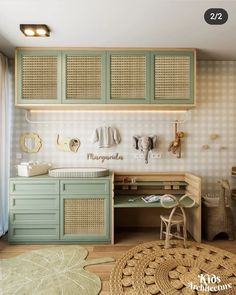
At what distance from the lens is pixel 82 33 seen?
2461 mm

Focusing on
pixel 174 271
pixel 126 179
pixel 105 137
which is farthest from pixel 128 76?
pixel 174 271

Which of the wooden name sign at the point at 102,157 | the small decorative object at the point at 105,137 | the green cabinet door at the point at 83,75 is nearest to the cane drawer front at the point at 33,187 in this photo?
the wooden name sign at the point at 102,157

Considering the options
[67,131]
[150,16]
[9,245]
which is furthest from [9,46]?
[9,245]

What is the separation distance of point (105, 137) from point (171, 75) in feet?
3.85

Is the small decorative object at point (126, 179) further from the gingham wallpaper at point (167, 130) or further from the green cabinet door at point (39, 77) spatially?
the green cabinet door at point (39, 77)

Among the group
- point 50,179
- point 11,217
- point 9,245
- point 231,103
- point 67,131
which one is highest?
point 231,103

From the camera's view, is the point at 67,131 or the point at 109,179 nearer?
the point at 109,179

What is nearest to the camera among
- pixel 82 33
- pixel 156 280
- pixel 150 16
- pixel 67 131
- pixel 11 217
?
pixel 156 280

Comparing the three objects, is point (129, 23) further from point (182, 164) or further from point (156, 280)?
point (156, 280)

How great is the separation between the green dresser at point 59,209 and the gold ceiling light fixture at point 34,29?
158 cm

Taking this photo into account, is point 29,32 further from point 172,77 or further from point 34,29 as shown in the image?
point 172,77

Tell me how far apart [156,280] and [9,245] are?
1.80 m

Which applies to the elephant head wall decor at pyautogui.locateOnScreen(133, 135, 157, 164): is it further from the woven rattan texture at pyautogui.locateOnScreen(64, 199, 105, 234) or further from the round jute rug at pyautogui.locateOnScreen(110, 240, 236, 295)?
the round jute rug at pyautogui.locateOnScreen(110, 240, 236, 295)

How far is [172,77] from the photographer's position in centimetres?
279
